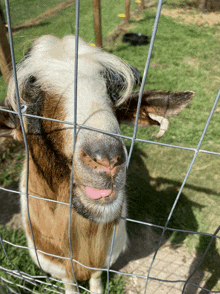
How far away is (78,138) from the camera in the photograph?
127 cm

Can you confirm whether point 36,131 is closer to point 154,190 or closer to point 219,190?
point 154,190

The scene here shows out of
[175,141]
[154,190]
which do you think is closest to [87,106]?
[154,190]

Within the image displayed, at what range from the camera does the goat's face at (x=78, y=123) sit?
1.23 m

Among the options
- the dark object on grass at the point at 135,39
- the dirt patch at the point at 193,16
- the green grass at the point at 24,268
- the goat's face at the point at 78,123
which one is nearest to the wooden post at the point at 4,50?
the goat's face at the point at 78,123

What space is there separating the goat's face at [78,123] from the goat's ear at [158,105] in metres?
0.20

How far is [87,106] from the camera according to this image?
1.36 metres

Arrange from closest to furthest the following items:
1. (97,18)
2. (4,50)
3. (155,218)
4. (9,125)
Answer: (9,125)
(4,50)
(155,218)
(97,18)

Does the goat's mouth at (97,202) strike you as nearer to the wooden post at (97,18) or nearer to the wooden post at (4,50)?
the wooden post at (4,50)

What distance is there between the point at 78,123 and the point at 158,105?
74 cm

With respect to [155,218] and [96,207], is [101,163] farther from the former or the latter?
[155,218]

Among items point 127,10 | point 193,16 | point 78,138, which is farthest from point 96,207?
point 193,16

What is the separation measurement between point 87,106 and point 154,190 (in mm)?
2434

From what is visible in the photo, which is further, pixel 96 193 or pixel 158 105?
pixel 158 105

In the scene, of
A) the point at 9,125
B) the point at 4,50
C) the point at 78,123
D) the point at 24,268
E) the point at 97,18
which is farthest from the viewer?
the point at 97,18
